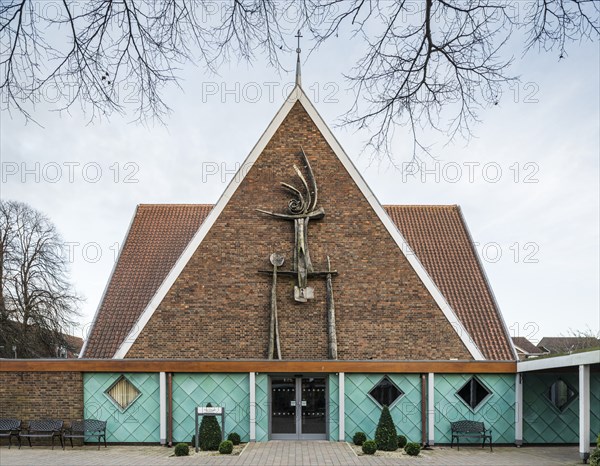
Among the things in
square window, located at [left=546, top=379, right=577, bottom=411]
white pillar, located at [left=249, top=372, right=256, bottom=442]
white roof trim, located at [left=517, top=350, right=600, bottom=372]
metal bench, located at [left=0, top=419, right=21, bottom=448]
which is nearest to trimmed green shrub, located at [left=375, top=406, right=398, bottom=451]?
white pillar, located at [left=249, top=372, right=256, bottom=442]

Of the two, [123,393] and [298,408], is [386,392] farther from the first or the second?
[123,393]

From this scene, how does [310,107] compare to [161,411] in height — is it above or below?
above

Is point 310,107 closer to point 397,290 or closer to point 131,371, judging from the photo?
point 397,290

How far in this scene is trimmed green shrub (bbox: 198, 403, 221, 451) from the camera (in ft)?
49.7

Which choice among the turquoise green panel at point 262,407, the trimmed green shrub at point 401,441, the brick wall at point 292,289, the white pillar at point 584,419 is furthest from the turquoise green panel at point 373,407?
the white pillar at point 584,419

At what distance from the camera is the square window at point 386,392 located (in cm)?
1647

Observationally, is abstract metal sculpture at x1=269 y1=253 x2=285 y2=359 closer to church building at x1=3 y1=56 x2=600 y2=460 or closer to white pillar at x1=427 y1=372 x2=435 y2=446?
church building at x1=3 y1=56 x2=600 y2=460

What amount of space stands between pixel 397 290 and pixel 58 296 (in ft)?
65.9

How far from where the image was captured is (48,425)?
1585 cm

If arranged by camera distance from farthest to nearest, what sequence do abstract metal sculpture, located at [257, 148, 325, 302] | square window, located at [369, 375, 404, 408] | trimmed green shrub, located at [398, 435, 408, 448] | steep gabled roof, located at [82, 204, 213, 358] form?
steep gabled roof, located at [82, 204, 213, 358], abstract metal sculpture, located at [257, 148, 325, 302], square window, located at [369, 375, 404, 408], trimmed green shrub, located at [398, 435, 408, 448]

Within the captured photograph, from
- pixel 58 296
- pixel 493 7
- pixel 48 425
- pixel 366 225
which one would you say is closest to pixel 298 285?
pixel 366 225

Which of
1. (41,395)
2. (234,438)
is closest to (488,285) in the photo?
(234,438)

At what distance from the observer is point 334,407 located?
1647cm

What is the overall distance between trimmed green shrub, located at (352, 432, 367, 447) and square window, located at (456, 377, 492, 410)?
3.01 m
